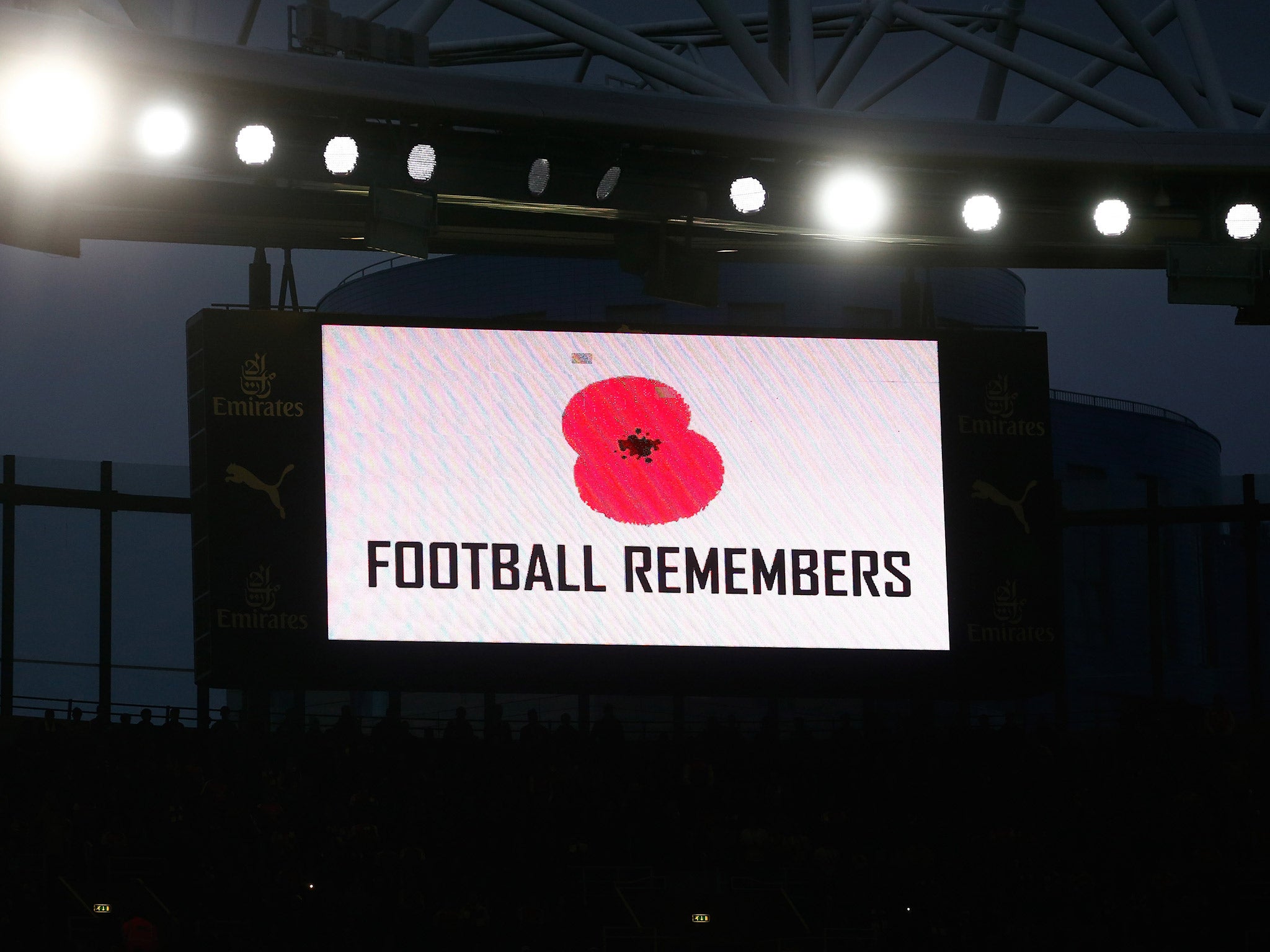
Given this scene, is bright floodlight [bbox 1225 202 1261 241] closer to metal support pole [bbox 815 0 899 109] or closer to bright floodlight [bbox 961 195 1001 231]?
bright floodlight [bbox 961 195 1001 231]

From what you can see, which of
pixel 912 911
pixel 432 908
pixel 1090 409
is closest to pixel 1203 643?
pixel 1090 409

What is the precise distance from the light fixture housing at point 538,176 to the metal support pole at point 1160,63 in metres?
2.87

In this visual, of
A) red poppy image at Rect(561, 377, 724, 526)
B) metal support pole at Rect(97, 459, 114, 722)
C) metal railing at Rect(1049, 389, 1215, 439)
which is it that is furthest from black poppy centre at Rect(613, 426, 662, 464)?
metal railing at Rect(1049, 389, 1215, 439)

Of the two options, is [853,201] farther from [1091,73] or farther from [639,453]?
[1091,73]

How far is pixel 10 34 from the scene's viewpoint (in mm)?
6023

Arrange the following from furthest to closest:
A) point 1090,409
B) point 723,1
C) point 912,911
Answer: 1. point 1090,409
2. point 912,911
3. point 723,1

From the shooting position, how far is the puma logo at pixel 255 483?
984cm

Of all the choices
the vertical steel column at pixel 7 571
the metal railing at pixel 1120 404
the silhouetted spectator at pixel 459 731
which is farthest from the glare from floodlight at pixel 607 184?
the metal railing at pixel 1120 404

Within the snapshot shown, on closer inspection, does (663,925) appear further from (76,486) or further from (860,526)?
(76,486)

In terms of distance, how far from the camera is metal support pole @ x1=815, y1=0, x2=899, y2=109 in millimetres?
9383

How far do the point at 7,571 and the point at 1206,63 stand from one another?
11575 mm

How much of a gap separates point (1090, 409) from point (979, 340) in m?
21.5

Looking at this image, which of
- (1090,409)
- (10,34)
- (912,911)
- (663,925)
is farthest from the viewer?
(1090,409)

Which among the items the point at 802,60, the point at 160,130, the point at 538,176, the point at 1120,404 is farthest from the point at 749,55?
the point at 1120,404
